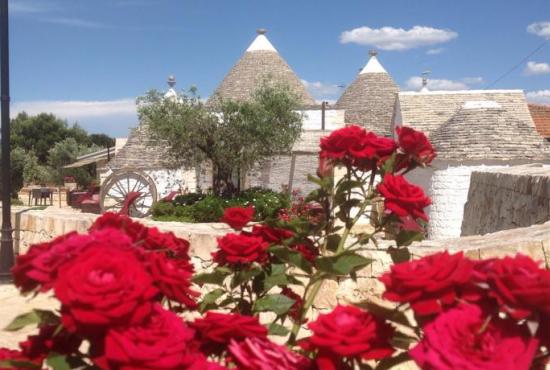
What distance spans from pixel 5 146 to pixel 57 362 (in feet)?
20.4

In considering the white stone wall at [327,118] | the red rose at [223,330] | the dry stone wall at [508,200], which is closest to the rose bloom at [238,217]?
the red rose at [223,330]

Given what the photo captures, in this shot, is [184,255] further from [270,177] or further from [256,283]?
[270,177]

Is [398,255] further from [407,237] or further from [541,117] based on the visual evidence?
[541,117]

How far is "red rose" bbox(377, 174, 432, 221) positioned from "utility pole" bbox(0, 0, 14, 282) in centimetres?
597

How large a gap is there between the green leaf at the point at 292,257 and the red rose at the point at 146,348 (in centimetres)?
60

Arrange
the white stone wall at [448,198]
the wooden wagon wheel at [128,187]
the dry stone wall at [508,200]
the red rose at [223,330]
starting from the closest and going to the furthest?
the red rose at [223,330] → the dry stone wall at [508,200] → the white stone wall at [448,198] → the wooden wagon wheel at [128,187]

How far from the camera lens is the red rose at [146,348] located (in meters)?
0.96

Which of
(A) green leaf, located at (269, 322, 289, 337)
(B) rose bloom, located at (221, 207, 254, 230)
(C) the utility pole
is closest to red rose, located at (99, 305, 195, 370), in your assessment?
(A) green leaf, located at (269, 322, 289, 337)

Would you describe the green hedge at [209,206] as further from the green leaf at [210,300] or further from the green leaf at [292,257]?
the green leaf at [292,257]

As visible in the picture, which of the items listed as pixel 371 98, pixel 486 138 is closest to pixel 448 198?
pixel 486 138

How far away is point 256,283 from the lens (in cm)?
179

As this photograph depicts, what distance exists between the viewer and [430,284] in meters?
1.02

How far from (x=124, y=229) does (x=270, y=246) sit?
490 mm

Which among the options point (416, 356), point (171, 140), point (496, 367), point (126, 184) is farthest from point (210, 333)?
point (126, 184)
